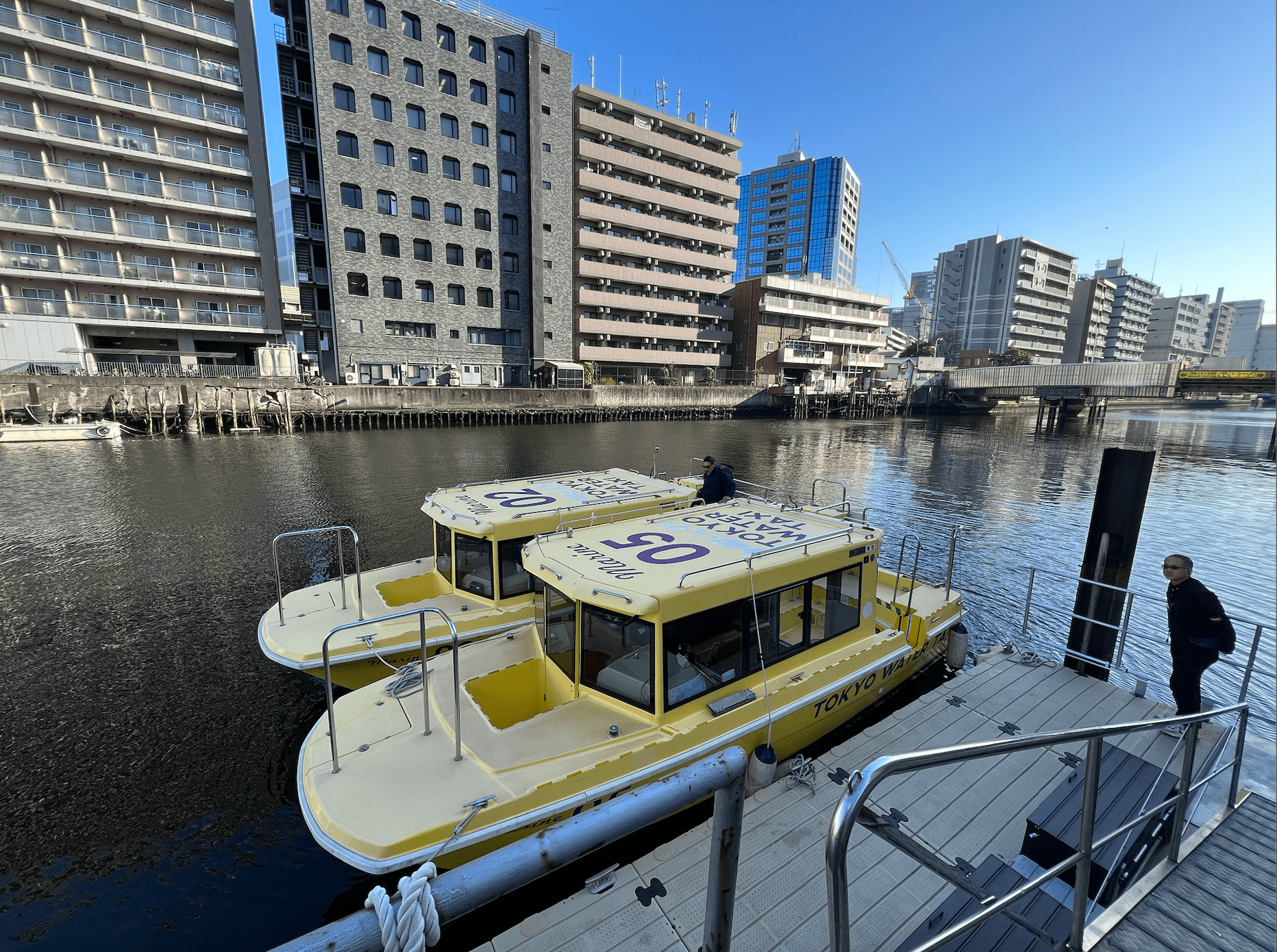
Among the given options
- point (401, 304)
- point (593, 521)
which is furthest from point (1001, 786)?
point (401, 304)

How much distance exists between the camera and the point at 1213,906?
3553mm

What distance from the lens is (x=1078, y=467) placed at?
1292 inches

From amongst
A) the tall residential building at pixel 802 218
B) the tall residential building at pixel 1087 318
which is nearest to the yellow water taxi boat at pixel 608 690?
the tall residential building at pixel 802 218

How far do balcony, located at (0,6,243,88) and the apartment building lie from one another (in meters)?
54.5

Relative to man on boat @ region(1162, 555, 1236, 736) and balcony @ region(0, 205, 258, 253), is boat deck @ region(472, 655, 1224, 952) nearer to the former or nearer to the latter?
man on boat @ region(1162, 555, 1236, 736)

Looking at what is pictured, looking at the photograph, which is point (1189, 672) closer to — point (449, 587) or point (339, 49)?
point (449, 587)

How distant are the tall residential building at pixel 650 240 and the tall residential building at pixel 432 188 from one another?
11.1ft

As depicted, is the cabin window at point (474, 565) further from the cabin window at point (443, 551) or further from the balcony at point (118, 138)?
the balcony at point (118, 138)

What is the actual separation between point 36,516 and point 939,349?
136 meters

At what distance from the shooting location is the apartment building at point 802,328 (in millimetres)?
71375

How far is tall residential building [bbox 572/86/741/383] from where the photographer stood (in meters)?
59.5

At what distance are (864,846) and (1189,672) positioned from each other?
4.80 metres

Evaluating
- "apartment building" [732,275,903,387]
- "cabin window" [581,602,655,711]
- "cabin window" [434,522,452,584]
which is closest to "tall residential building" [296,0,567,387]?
"apartment building" [732,275,903,387]

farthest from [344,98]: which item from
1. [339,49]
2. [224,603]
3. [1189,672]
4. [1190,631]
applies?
[1189,672]
